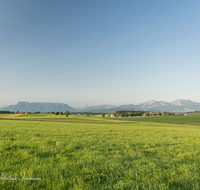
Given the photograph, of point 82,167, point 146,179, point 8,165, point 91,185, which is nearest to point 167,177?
point 146,179

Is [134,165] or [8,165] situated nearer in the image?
[8,165]

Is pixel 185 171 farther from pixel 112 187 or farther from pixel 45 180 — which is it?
pixel 45 180

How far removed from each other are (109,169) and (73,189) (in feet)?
7.23

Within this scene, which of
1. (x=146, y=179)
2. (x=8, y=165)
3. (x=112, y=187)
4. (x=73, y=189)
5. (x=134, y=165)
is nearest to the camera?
(x=73, y=189)

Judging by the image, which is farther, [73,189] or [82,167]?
[82,167]

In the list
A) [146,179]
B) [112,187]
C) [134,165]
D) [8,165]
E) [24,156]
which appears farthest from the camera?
[24,156]

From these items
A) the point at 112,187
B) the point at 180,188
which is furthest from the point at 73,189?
the point at 180,188

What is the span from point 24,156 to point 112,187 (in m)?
5.60

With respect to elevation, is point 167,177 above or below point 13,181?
below

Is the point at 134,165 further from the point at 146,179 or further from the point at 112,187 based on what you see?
the point at 112,187

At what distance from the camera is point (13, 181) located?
4.29 meters

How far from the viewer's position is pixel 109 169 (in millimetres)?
5680

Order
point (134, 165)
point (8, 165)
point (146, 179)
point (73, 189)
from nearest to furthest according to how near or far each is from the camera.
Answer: point (73, 189) → point (146, 179) → point (8, 165) → point (134, 165)

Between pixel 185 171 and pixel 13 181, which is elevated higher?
pixel 13 181
